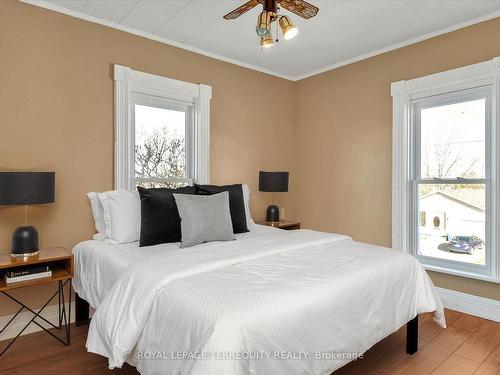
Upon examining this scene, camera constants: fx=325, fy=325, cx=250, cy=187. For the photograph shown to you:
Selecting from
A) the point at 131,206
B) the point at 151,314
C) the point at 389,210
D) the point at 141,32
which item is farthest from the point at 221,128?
the point at 151,314

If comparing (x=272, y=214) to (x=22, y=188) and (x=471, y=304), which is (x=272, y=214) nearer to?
(x=471, y=304)

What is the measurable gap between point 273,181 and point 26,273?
8.54 feet

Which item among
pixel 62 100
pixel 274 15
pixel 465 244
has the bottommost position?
pixel 465 244

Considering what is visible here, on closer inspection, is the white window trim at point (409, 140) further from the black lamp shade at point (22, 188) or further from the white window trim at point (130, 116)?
the black lamp shade at point (22, 188)

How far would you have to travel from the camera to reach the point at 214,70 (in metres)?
3.83

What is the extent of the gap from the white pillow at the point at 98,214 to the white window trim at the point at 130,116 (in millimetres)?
266

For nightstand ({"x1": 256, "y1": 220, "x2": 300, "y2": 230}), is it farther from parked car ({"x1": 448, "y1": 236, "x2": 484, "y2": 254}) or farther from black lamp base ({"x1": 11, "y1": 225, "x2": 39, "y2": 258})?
black lamp base ({"x1": 11, "y1": 225, "x2": 39, "y2": 258})

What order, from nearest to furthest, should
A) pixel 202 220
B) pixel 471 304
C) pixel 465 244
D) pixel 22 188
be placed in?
pixel 22 188 → pixel 202 220 → pixel 471 304 → pixel 465 244

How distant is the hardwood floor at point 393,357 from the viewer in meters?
2.13

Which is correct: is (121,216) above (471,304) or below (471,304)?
above

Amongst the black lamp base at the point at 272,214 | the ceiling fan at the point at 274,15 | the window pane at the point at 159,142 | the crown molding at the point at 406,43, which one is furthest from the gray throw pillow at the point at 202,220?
the crown molding at the point at 406,43

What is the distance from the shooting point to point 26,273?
232 cm

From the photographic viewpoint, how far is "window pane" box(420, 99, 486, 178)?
3100 mm

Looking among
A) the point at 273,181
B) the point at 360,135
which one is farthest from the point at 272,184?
the point at 360,135
